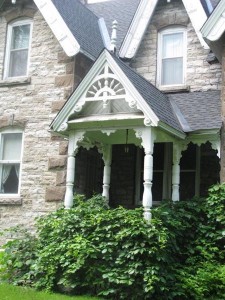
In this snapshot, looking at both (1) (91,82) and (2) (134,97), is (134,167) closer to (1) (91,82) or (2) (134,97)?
(1) (91,82)

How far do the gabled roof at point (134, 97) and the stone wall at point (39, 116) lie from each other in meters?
1.89

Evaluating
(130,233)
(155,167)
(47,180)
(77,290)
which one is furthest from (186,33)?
(77,290)

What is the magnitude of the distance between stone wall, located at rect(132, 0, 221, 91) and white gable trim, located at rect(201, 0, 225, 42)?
1910 mm

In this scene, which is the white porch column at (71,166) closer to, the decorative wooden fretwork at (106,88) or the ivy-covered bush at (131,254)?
the ivy-covered bush at (131,254)

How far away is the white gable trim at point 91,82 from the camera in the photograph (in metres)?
10.0

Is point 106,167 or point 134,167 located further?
point 134,167

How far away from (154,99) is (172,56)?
3.12 m

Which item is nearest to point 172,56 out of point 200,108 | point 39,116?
point 200,108

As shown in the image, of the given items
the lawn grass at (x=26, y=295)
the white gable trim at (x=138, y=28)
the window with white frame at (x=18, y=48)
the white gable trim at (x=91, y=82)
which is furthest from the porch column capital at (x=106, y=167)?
the lawn grass at (x=26, y=295)

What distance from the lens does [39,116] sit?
13.1m

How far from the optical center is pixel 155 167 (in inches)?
533

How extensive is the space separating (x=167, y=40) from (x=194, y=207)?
5.48 meters

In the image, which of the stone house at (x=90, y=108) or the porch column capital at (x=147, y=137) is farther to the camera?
the stone house at (x=90, y=108)

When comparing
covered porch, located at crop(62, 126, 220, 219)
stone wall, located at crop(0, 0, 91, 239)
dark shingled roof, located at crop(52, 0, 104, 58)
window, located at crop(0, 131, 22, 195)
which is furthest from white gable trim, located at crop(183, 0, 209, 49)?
window, located at crop(0, 131, 22, 195)
